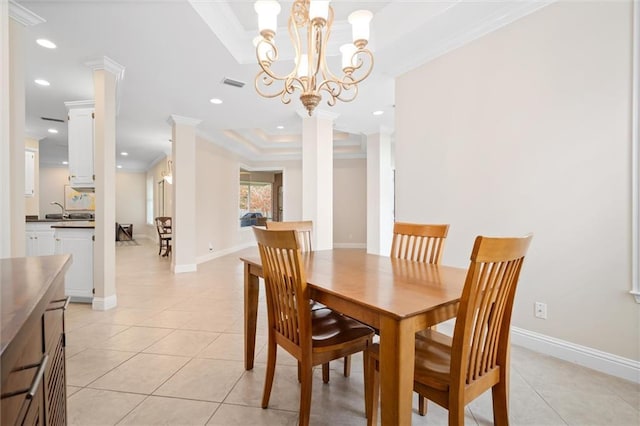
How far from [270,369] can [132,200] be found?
1097 cm

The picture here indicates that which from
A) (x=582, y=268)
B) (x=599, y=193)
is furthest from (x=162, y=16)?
(x=582, y=268)

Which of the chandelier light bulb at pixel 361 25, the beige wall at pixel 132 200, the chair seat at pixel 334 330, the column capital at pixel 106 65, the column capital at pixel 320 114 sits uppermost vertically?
the column capital at pixel 106 65

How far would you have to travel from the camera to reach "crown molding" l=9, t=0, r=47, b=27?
7.31ft

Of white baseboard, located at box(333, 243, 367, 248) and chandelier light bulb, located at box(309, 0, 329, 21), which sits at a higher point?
chandelier light bulb, located at box(309, 0, 329, 21)

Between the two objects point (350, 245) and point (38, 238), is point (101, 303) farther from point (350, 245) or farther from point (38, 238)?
point (350, 245)

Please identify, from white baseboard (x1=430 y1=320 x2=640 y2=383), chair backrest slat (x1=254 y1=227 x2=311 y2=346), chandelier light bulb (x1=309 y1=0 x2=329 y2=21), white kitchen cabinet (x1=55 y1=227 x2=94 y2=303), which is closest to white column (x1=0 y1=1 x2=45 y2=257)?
white kitchen cabinet (x1=55 y1=227 x2=94 y2=303)

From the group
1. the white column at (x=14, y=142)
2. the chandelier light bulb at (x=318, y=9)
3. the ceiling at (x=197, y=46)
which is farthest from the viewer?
the ceiling at (x=197, y=46)

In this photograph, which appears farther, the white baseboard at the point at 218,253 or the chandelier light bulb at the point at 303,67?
the white baseboard at the point at 218,253

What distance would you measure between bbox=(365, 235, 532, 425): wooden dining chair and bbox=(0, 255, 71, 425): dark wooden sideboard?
1.00m

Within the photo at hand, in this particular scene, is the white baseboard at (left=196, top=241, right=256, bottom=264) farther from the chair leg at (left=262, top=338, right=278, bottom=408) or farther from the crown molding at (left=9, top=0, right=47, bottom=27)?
the chair leg at (left=262, top=338, right=278, bottom=408)

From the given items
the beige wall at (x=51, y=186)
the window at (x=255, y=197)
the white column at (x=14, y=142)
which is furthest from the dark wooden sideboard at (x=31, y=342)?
A: the beige wall at (x=51, y=186)

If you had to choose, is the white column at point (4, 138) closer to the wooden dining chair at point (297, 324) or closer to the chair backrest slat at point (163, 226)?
the wooden dining chair at point (297, 324)

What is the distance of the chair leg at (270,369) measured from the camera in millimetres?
1527

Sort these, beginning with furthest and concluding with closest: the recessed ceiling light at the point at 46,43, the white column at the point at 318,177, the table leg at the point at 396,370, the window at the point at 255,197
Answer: the window at the point at 255,197 → the white column at the point at 318,177 → the recessed ceiling light at the point at 46,43 → the table leg at the point at 396,370
